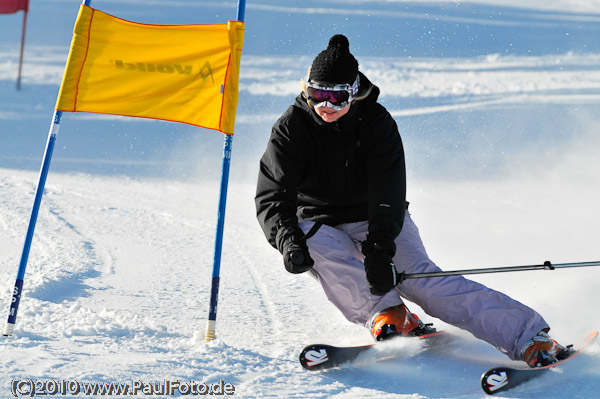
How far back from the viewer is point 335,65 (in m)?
2.95

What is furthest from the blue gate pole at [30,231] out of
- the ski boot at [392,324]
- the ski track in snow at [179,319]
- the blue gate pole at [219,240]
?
the ski boot at [392,324]

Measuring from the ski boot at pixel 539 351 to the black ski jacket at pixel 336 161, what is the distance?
73 cm

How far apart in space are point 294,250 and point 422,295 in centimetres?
66

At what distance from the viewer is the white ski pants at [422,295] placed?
2805 millimetres

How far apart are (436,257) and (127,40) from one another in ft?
11.0

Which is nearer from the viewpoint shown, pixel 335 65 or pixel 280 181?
pixel 335 65

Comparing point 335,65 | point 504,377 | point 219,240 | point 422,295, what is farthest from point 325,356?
point 335,65

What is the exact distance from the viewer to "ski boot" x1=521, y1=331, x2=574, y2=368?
8.90 ft

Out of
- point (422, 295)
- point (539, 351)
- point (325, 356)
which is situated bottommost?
point (325, 356)

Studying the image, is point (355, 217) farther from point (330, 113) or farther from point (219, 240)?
point (219, 240)

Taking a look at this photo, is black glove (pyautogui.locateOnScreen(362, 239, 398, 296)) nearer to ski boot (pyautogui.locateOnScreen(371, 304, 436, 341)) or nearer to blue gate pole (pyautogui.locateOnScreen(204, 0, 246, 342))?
ski boot (pyautogui.locateOnScreen(371, 304, 436, 341))

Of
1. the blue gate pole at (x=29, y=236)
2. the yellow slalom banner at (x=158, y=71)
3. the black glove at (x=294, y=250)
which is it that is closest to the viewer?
the black glove at (x=294, y=250)

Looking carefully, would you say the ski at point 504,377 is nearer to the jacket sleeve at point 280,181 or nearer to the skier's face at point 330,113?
the jacket sleeve at point 280,181

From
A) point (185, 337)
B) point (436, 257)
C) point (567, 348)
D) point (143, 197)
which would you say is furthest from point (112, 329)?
point (143, 197)
